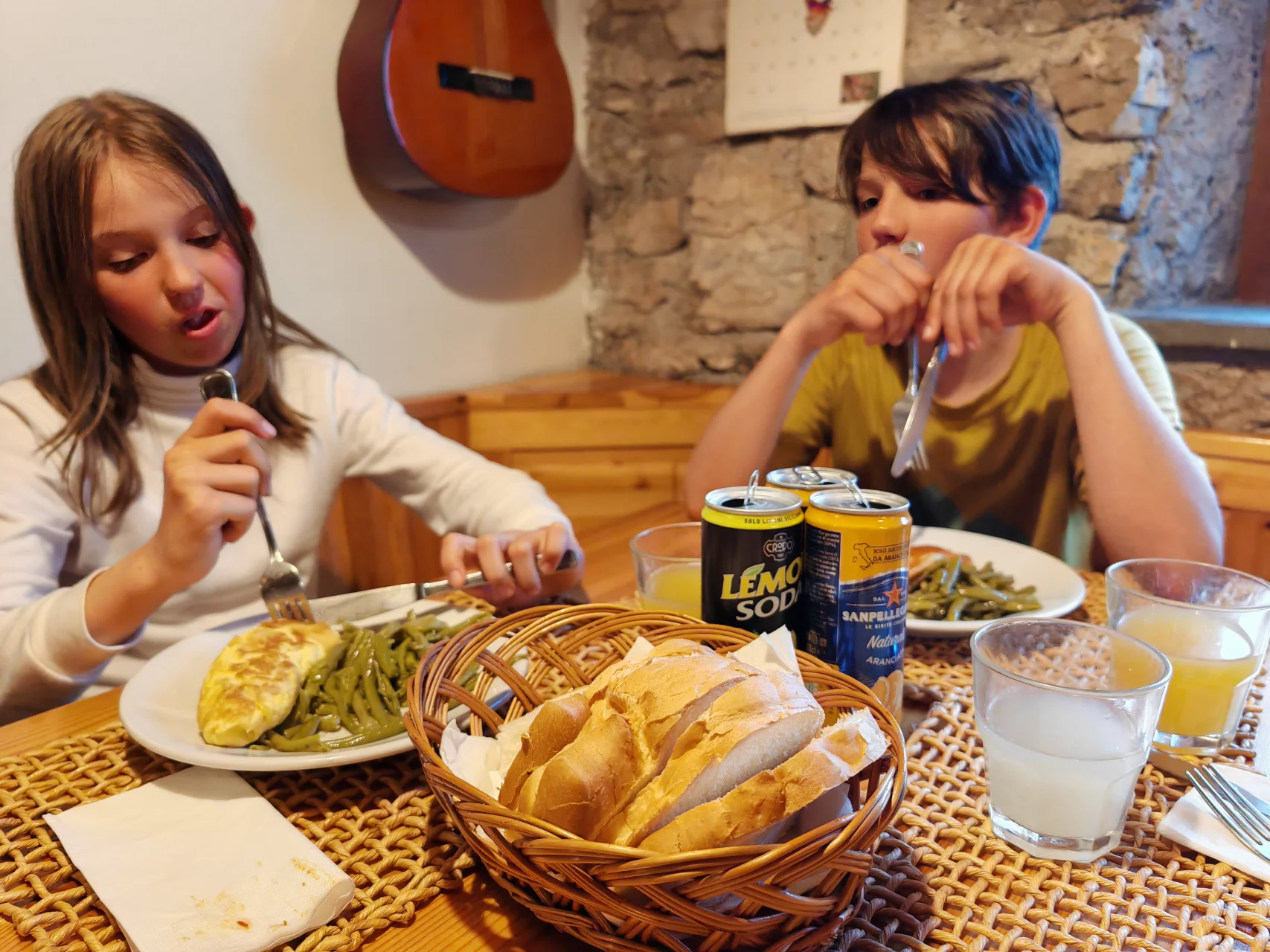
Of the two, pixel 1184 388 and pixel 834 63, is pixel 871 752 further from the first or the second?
pixel 834 63

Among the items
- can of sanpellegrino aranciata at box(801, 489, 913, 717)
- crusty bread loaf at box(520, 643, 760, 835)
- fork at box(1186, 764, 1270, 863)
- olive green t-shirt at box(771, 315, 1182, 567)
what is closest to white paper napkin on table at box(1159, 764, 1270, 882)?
fork at box(1186, 764, 1270, 863)

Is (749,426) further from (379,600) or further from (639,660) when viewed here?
(639,660)

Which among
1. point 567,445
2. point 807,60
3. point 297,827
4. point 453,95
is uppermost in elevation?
point 807,60

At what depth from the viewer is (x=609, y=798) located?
1.53ft

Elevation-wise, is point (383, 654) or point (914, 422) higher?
point (914, 422)

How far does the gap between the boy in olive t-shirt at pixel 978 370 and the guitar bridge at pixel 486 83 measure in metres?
0.96

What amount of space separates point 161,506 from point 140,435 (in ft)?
0.40

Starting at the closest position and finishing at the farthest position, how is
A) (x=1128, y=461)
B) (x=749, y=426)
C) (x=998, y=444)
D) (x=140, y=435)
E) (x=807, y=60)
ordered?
(x=1128, y=461), (x=140, y=435), (x=749, y=426), (x=998, y=444), (x=807, y=60)

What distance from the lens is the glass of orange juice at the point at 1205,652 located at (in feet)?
2.23

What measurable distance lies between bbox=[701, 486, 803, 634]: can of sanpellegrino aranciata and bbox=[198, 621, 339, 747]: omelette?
0.38m

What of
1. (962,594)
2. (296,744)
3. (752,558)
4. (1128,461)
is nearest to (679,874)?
(752,558)

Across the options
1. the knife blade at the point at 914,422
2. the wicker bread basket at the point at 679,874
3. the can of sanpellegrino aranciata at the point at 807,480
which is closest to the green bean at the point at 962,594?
the knife blade at the point at 914,422

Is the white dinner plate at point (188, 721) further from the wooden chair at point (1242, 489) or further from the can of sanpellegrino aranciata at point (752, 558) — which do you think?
the wooden chair at point (1242, 489)

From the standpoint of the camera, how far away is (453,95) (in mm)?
1869
